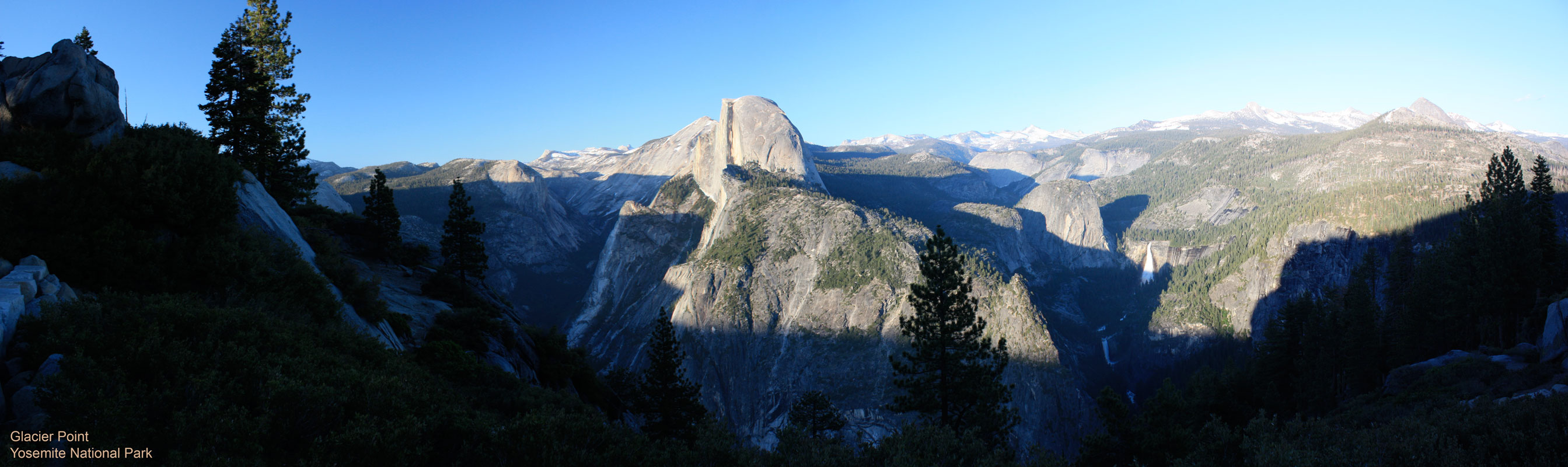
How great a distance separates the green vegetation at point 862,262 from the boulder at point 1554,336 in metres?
57.1

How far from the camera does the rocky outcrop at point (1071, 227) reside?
16200 cm

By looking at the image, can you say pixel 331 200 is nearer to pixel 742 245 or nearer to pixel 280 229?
pixel 742 245

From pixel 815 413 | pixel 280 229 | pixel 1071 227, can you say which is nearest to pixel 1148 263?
pixel 1071 227

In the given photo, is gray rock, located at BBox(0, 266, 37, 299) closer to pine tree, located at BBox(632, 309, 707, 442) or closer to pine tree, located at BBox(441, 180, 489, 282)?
pine tree, located at BBox(632, 309, 707, 442)

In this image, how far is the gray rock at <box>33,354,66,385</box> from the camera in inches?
328

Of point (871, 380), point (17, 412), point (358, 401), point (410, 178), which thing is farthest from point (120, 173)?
point (410, 178)

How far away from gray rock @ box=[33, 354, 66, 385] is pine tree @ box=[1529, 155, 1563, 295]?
5749 cm

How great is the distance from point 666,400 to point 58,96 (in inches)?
889

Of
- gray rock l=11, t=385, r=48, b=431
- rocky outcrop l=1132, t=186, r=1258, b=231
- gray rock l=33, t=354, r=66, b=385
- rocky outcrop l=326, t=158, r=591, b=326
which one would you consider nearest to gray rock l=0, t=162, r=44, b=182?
gray rock l=33, t=354, r=66, b=385

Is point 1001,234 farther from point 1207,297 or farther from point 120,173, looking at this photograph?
point 120,173

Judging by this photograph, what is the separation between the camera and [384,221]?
108 ft

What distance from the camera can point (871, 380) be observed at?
235 feet

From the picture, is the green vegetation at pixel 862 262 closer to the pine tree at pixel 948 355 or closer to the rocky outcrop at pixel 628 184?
the pine tree at pixel 948 355

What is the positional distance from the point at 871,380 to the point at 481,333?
5570 cm
